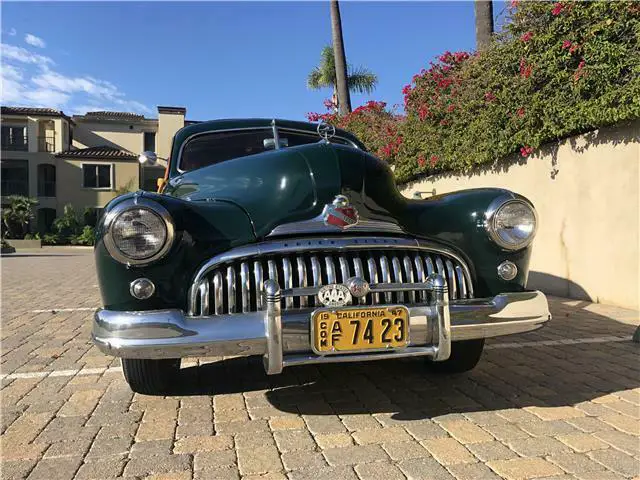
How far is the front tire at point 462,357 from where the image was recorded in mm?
2963

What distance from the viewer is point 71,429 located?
7.64 ft

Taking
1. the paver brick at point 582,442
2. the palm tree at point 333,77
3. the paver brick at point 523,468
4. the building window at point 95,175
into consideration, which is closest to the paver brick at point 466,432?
the paver brick at point 523,468

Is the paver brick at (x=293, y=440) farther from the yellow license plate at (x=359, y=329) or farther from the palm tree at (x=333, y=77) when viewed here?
the palm tree at (x=333, y=77)

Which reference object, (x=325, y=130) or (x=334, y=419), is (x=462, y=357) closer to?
(x=334, y=419)

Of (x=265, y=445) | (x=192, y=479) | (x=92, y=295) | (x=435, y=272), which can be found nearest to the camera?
(x=192, y=479)

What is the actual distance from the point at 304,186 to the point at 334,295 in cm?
62

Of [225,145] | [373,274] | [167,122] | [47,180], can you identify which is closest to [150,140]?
[167,122]

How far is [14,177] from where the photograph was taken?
102ft

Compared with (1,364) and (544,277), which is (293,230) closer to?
(1,364)

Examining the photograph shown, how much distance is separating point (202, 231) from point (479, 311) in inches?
55.6

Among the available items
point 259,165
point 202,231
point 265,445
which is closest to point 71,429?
point 265,445

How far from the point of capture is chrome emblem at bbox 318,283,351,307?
2.17 metres

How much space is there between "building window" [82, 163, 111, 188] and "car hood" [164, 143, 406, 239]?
100 ft

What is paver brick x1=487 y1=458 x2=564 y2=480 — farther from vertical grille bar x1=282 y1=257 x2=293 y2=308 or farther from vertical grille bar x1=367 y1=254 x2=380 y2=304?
vertical grille bar x1=282 y1=257 x2=293 y2=308
